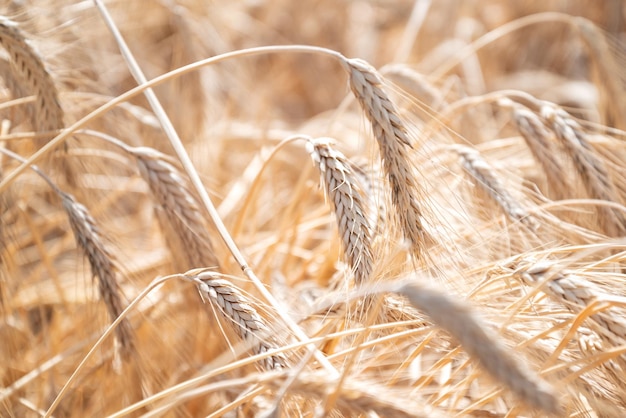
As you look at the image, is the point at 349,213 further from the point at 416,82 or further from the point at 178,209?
the point at 416,82

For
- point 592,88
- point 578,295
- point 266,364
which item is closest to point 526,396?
point 578,295

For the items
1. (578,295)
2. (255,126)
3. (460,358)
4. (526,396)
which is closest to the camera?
(526,396)

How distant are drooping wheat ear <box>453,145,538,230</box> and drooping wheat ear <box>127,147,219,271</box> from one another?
60 centimetres

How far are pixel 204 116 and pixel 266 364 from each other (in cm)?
142

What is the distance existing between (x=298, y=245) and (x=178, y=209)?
2.13 ft

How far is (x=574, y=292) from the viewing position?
0.89 metres

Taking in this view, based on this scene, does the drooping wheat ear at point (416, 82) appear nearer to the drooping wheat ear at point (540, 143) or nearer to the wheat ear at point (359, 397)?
the drooping wheat ear at point (540, 143)

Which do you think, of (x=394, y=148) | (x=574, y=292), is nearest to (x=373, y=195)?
(x=394, y=148)

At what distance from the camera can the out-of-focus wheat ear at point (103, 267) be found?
3.93 ft

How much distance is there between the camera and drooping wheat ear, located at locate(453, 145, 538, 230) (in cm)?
123

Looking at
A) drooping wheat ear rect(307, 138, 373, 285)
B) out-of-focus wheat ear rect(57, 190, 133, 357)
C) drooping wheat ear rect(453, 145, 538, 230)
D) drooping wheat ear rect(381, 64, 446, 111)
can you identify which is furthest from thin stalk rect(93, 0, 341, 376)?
drooping wheat ear rect(381, 64, 446, 111)

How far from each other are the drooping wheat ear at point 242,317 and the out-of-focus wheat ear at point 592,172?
83 cm

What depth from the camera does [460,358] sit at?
1073 millimetres

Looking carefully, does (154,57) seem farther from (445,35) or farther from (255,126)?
(445,35)
